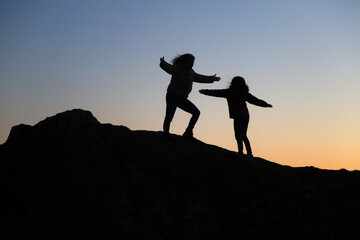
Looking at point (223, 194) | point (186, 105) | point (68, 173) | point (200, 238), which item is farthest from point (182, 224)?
point (186, 105)

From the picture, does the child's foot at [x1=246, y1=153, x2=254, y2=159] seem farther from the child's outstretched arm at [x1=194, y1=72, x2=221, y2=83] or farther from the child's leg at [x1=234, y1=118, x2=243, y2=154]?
the child's outstretched arm at [x1=194, y1=72, x2=221, y2=83]

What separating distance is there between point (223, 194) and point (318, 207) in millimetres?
2118

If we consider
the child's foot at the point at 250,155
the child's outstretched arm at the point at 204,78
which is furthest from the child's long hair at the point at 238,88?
the child's foot at the point at 250,155

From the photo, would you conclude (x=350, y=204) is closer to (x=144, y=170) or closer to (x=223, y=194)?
(x=223, y=194)

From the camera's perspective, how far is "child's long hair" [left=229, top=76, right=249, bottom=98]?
39.7 feet

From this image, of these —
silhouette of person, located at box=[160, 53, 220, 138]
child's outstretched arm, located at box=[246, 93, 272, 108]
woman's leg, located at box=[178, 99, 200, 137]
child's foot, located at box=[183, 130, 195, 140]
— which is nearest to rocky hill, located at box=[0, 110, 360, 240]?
child's foot, located at box=[183, 130, 195, 140]

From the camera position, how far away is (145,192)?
822cm

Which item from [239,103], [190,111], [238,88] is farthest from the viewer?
[238,88]

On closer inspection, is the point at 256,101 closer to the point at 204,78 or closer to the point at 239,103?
the point at 239,103

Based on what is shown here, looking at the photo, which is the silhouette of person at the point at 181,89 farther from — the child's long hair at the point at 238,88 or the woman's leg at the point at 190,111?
the child's long hair at the point at 238,88

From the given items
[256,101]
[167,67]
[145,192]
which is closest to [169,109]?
[167,67]

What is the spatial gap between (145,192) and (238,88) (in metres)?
5.33

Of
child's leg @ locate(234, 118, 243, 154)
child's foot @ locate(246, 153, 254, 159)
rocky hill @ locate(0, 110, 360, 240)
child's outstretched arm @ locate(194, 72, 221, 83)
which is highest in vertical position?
child's outstretched arm @ locate(194, 72, 221, 83)

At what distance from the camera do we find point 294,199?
28.7ft
